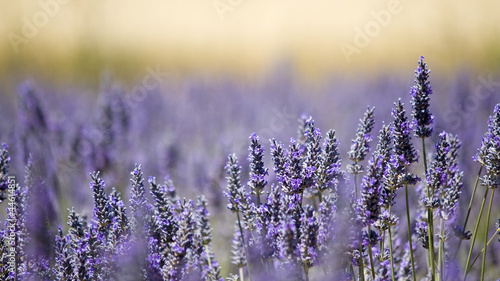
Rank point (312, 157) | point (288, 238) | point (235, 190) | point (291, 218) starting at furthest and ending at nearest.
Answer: point (235, 190) < point (312, 157) < point (291, 218) < point (288, 238)

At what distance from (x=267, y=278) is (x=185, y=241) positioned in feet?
1.14

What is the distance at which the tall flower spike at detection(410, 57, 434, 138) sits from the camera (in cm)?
170

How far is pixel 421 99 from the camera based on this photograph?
170 centimetres

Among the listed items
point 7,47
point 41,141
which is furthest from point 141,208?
point 7,47

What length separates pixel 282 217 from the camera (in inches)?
61.6

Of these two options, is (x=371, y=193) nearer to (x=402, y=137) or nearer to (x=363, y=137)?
(x=402, y=137)

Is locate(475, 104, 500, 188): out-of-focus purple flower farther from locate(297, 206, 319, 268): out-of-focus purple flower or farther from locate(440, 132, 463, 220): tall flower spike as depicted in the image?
locate(297, 206, 319, 268): out-of-focus purple flower

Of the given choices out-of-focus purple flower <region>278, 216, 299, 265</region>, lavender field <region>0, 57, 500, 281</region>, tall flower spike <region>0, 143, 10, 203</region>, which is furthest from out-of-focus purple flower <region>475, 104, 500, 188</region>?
tall flower spike <region>0, 143, 10, 203</region>

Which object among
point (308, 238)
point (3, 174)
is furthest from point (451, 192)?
point (3, 174)

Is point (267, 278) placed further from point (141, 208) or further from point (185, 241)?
point (141, 208)

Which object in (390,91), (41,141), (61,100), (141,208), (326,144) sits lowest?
(141,208)

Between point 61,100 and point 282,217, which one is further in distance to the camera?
point 61,100

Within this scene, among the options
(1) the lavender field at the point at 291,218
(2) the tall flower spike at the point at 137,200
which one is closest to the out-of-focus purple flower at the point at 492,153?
(1) the lavender field at the point at 291,218

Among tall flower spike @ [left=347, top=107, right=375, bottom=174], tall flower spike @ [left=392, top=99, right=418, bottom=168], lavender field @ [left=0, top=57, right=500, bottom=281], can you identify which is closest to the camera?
lavender field @ [left=0, top=57, right=500, bottom=281]
